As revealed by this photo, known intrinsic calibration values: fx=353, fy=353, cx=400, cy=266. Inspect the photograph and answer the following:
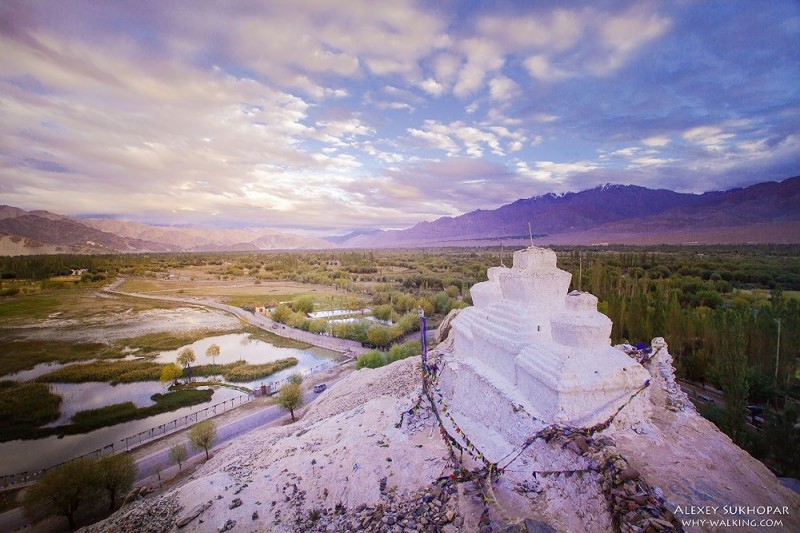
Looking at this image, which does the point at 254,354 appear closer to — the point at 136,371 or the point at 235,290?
the point at 136,371

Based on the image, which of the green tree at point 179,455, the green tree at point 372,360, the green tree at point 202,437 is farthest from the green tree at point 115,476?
the green tree at point 372,360

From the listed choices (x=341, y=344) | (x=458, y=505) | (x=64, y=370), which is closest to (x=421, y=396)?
(x=458, y=505)

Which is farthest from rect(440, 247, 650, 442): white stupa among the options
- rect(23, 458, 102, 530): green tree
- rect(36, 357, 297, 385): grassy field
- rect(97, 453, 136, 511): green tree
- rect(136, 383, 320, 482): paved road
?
rect(36, 357, 297, 385): grassy field

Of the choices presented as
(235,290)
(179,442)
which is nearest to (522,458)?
(179,442)

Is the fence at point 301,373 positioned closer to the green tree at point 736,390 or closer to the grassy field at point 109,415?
the grassy field at point 109,415

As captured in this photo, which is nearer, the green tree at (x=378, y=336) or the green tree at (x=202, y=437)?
the green tree at (x=202, y=437)

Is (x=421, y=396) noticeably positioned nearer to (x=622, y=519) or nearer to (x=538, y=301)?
(x=538, y=301)
